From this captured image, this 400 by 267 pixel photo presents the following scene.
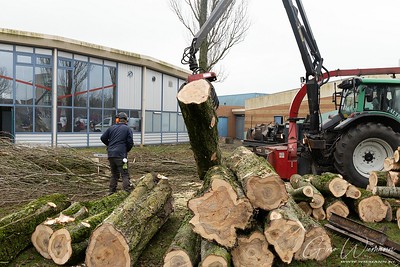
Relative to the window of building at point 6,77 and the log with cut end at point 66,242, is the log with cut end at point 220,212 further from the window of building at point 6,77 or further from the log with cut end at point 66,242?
the window of building at point 6,77

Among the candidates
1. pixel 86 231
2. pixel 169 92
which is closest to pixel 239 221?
pixel 86 231

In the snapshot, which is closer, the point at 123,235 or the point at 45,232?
the point at 123,235

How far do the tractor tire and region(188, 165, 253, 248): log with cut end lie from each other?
13.0ft

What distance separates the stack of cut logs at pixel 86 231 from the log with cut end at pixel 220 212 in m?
0.75

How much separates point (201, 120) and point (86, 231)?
1940 millimetres

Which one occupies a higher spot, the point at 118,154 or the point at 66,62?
the point at 66,62

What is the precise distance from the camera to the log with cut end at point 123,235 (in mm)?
3928

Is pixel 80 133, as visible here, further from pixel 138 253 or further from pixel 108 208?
pixel 138 253

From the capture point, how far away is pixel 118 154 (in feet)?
23.6

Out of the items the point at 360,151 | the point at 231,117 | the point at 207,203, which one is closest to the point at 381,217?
the point at 360,151

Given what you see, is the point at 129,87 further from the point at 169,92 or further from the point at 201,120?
the point at 201,120

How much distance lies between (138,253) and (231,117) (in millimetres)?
28357

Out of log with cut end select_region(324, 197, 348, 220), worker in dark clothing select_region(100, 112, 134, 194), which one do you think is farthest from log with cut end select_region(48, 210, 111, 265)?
log with cut end select_region(324, 197, 348, 220)

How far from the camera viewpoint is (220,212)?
4023 mm
